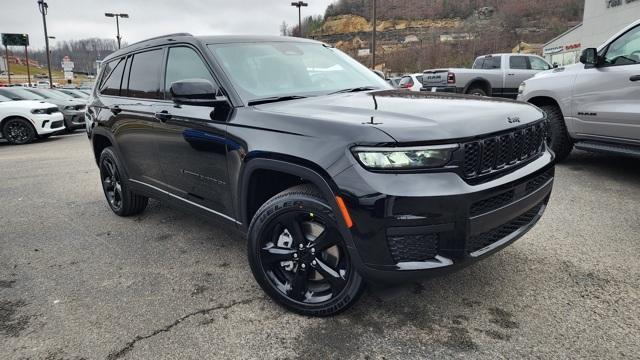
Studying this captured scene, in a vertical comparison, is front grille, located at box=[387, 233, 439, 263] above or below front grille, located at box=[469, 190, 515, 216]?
below

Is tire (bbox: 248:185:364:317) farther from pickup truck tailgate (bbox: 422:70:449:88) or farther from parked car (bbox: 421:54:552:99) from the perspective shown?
→ pickup truck tailgate (bbox: 422:70:449:88)

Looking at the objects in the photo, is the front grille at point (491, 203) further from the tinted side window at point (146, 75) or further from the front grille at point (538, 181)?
the tinted side window at point (146, 75)

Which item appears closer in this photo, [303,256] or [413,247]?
[413,247]

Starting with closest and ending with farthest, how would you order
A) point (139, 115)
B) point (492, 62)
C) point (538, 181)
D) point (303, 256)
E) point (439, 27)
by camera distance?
point (303, 256) < point (538, 181) < point (139, 115) < point (492, 62) < point (439, 27)

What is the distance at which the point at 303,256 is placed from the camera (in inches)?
101

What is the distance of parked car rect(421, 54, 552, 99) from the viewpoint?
14781 mm

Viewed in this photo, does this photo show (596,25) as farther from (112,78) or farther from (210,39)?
(210,39)

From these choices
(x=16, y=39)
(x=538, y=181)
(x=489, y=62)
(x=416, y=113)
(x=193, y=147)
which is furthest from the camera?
(x=16, y=39)

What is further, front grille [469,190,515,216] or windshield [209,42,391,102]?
windshield [209,42,391,102]

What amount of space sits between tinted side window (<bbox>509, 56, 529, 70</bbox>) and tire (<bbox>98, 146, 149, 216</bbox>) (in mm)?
13756

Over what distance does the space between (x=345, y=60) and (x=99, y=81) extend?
283 cm

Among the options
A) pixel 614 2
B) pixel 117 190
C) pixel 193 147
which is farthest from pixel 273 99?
pixel 614 2

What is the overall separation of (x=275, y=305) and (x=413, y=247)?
1.09 metres

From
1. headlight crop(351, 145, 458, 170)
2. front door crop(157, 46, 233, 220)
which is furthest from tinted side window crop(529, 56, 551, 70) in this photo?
headlight crop(351, 145, 458, 170)
